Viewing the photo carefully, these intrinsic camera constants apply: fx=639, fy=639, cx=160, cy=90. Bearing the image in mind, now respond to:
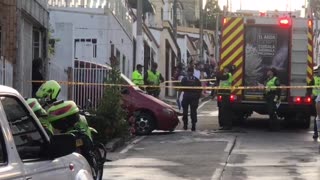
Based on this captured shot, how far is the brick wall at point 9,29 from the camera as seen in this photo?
1228 centimetres

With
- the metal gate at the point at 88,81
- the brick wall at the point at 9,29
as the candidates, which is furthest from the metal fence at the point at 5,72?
the metal gate at the point at 88,81

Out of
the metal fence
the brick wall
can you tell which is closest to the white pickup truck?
the metal fence

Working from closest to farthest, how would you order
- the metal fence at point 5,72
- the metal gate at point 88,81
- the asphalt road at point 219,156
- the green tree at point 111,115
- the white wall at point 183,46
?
the asphalt road at point 219,156
the metal fence at point 5,72
the green tree at point 111,115
the metal gate at point 88,81
the white wall at point 183,46

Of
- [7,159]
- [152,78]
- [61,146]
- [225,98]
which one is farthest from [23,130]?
[152,78]

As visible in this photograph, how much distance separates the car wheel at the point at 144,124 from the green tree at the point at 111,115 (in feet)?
5.08

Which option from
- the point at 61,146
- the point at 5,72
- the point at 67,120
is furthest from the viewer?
the point at 5,72

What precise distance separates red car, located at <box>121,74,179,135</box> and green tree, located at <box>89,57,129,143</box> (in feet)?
4.61

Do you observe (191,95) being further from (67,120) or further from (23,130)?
(23,130)

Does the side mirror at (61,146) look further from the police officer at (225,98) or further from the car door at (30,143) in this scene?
the police officer at (225,98)

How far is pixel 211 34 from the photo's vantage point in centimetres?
7844

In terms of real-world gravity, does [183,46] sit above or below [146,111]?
above

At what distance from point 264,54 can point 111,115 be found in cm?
517

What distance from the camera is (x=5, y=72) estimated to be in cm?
1158

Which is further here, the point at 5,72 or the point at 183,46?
the point at 183,46
